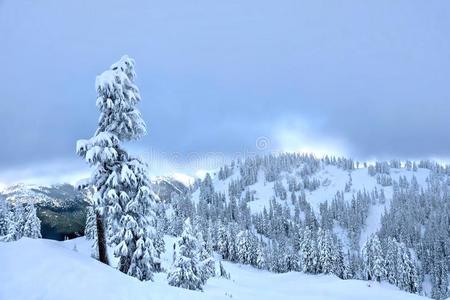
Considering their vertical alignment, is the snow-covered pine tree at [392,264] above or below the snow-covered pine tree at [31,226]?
below

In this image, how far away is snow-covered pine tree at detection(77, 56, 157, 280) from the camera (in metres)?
19.1

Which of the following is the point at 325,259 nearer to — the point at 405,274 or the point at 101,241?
the point at 405,274

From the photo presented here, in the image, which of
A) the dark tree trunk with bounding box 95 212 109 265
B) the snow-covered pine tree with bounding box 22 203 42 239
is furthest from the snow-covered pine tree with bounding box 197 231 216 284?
the snow-covered pine tree with bounding box 22 203 42 239

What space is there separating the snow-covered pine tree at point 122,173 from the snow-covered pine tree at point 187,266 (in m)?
12.9

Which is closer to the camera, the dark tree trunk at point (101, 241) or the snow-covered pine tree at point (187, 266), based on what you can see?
the dark tree trunk at point (101, 241)

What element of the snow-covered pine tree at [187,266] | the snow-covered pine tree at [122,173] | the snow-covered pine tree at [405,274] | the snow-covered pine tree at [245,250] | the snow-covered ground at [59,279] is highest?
the snow-covered pine tree at [122,173]

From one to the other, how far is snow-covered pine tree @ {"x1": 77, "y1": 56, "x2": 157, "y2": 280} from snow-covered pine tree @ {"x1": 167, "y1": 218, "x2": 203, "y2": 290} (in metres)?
12.9

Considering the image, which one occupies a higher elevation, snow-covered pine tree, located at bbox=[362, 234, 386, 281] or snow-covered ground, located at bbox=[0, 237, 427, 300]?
snow-covered ground, located at bbox=[0, 237, 427, 300]

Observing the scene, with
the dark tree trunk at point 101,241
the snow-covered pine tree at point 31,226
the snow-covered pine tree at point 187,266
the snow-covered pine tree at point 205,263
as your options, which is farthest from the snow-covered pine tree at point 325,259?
the dark tree trunk at point 101,241

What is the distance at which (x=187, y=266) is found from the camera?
35094mm

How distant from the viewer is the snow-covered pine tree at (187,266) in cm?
3444

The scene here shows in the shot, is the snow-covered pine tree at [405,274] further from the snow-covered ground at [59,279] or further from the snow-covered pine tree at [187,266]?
the snow-covered ground at [59,279]

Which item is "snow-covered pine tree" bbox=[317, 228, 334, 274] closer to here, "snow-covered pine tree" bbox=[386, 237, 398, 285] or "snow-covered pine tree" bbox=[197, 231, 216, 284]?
"snow-covered pine tree" bbox=[386, 237, 398, 285]

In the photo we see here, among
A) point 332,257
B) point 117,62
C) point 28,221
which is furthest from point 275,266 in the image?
point 117,62
